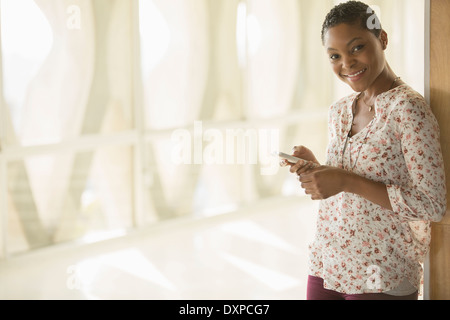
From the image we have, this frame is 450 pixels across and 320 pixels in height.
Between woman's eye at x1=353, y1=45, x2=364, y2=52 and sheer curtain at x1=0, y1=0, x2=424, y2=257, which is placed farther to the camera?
sheer curtain at x1=0, y1=0, x2=424, y2=257

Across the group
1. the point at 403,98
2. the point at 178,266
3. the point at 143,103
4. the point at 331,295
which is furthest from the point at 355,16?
the point at 143,103

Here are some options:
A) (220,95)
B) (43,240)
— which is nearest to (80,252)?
(43,240)

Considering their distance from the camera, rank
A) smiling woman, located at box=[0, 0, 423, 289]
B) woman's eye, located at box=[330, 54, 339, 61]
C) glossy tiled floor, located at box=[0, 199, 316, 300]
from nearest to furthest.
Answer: woman's eye, located at box=[330, 54, 339, 61] < glossy tiled floor, located at box=[0, 199, 316, 300] < smiling woman, located at box=[0, 0, 423, 289]

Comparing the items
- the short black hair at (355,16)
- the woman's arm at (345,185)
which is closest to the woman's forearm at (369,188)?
the woman's arm at (345,185)

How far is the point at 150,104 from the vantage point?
416 cm

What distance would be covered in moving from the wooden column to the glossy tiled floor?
1.76m

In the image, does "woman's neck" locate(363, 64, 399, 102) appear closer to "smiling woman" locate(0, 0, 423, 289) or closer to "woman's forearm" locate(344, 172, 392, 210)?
"woman's forearm" locate(344, 172, 392, 210)

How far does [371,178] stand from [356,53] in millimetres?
242

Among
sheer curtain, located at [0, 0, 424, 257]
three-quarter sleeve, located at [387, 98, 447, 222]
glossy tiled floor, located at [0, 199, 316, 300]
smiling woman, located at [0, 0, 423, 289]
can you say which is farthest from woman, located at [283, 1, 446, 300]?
sheer curtain, located at [0, 0, 424, 257]

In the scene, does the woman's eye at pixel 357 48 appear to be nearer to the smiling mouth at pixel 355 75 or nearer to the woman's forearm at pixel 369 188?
the smiling mouth at pixel 355 75

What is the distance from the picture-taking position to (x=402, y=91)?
120 centimetres

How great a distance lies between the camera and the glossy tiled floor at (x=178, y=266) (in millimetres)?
3104

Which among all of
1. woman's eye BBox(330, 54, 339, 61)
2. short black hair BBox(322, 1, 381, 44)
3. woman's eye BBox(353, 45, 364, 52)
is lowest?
woman's eye BBox(330, 54, 339, 61)

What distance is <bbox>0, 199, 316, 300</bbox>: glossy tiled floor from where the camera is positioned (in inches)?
122
